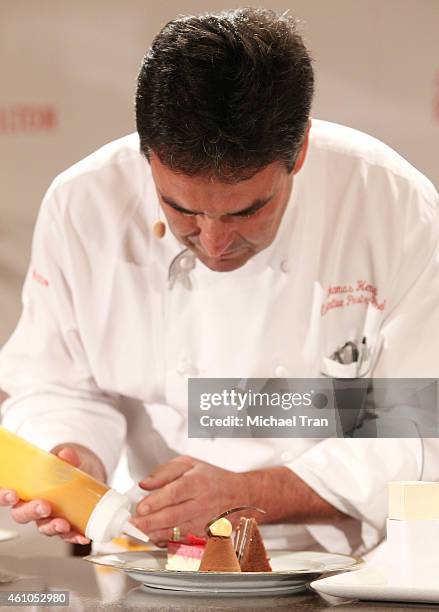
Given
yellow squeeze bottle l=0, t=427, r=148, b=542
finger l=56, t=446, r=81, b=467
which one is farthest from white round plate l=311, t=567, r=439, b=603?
finger l=56, t=446, r=81, b=467

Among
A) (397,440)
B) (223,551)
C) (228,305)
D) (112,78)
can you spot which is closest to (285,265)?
(228,305)

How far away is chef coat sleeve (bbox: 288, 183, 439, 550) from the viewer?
1.57 metres

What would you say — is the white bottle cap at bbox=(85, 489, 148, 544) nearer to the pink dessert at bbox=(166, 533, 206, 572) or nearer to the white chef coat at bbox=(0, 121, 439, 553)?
the pink dessert at bbox=(166, 533, 206, 572)

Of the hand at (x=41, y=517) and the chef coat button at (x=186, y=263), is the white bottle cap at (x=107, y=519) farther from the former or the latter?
the chef coat button at (x=186, y=263)

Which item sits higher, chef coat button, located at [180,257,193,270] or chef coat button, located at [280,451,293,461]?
chef coat button, located at [180,257,193,270]

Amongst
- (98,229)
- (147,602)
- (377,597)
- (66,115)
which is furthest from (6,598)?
(66,115)

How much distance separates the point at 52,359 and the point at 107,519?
48 centimetres

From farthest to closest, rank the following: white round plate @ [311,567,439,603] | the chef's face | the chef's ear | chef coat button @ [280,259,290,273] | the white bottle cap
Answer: chef coat button @ [280,259,290,273] → the chef's ear → the chef's face → the white bottle cap → white round plate @ [311,567,439,603]

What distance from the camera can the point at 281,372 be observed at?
64.9 inches

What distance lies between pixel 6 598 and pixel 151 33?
3.18 feet

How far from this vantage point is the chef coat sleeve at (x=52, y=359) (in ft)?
5.59

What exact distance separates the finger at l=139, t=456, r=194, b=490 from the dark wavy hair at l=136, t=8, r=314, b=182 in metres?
0.45

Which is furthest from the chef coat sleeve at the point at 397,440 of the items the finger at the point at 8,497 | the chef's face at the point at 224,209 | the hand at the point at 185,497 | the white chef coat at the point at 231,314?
the finger at the point at 8,497

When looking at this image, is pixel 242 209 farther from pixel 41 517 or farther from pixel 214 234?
pixel 41 517
